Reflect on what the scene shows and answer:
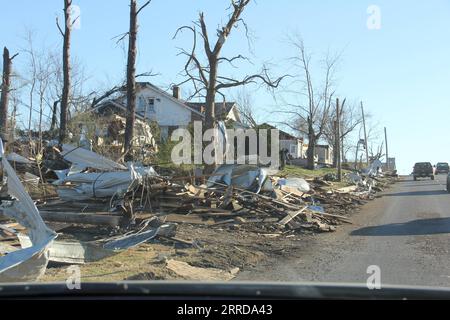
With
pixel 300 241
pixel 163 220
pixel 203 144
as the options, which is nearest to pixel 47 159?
pixel 203 144

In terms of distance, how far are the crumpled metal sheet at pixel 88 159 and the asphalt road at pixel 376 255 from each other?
24.6 feet

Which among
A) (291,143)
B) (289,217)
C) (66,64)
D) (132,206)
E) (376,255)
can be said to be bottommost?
(376,255)

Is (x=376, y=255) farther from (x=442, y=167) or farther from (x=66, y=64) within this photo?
(x=442, y=167)

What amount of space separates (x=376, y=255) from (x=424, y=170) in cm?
4791

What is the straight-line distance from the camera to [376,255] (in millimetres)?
11195

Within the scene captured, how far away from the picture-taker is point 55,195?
19.2 metres

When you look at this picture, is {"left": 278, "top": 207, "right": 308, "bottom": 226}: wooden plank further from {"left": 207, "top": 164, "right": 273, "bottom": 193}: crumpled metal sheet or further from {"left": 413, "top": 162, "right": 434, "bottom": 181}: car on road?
{"left": 413, "top": 162, "right": 434, "bottom": 181}: car on road

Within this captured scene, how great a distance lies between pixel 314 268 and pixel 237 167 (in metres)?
10.9

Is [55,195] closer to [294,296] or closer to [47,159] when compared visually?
[47,159]

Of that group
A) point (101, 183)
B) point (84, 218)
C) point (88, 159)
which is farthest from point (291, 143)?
point (84, 218)

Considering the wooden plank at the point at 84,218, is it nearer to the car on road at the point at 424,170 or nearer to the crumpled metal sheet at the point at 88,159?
the crumpled metal sheet at the point at 88,159

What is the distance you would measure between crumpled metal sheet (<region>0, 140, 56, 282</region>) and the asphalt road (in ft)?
9.85

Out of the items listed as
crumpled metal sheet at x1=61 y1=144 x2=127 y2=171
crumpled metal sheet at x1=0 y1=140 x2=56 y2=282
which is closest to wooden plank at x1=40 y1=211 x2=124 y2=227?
crumpled metal sheet at x1=0 y1=140 x2=56 y2=282

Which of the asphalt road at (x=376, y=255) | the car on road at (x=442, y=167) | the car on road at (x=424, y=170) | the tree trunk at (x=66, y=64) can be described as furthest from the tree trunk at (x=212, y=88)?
the car on road at (x=442, y=167)
